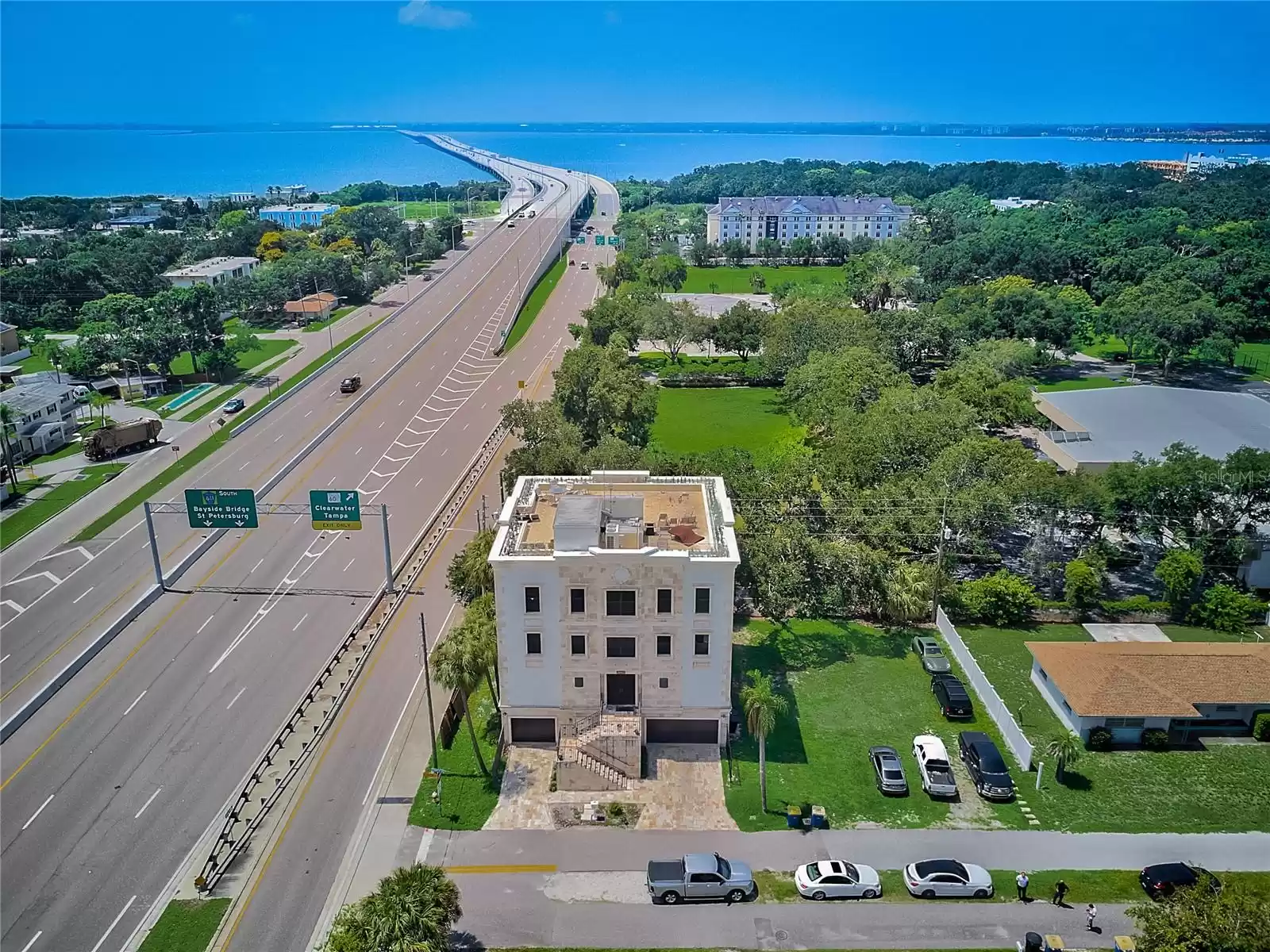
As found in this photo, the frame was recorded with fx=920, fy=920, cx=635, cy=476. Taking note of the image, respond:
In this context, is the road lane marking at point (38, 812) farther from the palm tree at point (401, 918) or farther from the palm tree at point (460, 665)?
the palm tree at point (401, 918)

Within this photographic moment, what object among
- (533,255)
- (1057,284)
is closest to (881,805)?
(1057,284)

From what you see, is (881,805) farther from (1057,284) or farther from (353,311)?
(1057,284)

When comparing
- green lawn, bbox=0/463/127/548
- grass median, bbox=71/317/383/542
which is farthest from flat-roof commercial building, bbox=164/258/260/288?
green lawn, bbox=0/463/127/548

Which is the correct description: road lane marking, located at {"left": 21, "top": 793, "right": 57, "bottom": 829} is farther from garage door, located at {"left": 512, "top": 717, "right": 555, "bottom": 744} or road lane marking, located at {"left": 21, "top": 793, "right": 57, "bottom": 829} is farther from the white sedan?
the white sedan

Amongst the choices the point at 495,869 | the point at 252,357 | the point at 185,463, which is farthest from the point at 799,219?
the point at 495,869

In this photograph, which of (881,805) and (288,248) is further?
(288,248)

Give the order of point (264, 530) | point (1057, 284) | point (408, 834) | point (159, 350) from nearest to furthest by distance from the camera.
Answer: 1. point (408, 834)
2. point (264, 530)
3. point (159, 350)
4. point (1057, 284)

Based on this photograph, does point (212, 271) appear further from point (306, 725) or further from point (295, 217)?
point (306, 725)
